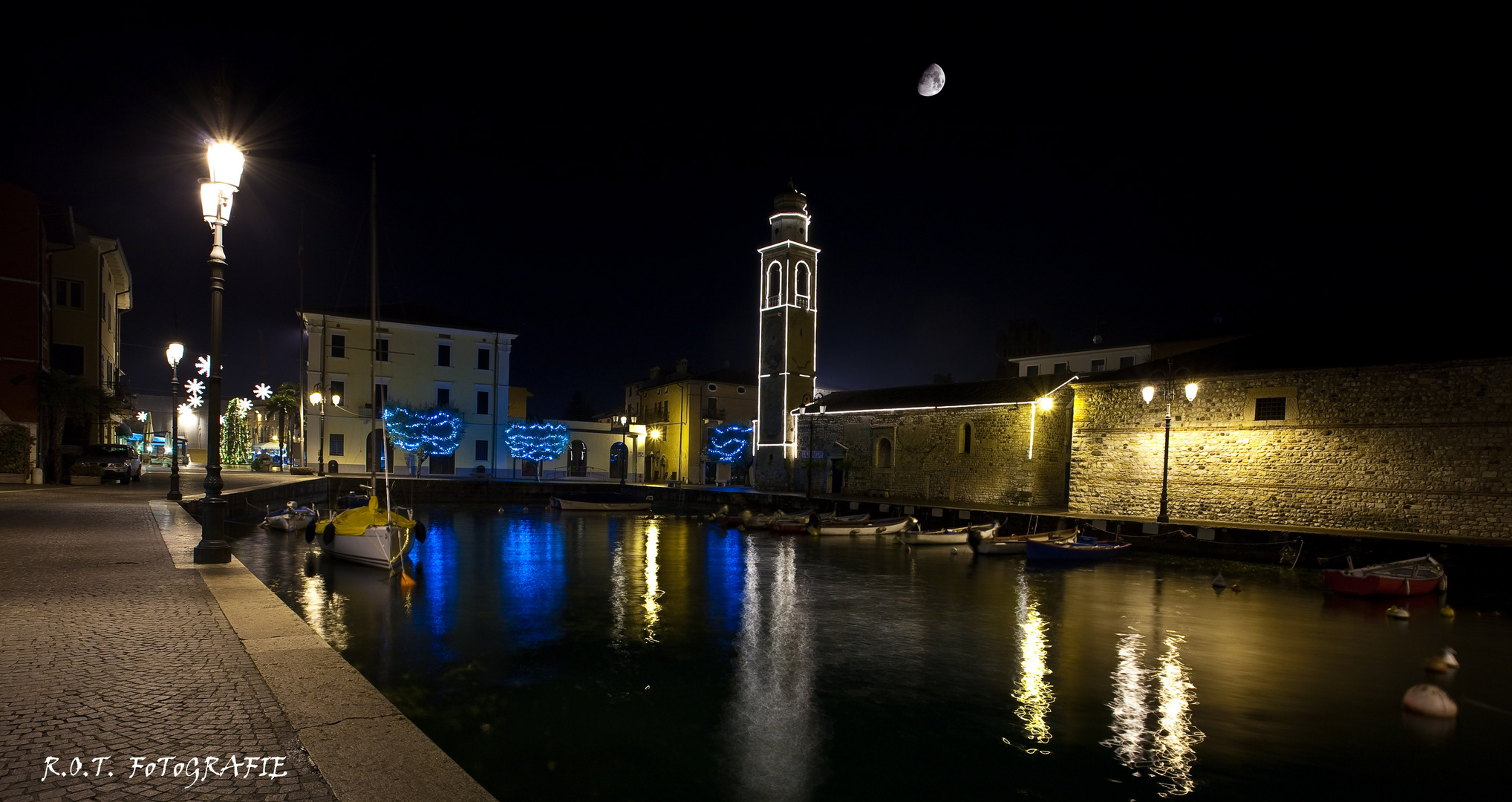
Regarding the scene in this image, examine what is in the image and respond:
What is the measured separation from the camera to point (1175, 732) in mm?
8156

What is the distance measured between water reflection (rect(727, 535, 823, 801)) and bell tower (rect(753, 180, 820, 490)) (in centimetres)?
3127

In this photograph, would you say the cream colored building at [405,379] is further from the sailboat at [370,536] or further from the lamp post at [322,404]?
the sailboat at [370,536]

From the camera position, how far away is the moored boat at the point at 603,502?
3838 cm

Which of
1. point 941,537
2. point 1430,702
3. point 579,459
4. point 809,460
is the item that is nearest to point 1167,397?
point 941,537

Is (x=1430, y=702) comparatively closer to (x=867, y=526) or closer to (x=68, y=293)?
(x=867, y=526)

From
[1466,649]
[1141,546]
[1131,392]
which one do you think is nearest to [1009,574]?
[1141,546]

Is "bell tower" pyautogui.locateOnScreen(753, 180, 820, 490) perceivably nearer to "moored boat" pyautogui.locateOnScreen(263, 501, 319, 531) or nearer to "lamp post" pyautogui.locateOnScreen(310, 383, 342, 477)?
"lamp post" pyautogui.locateOnScreen(310, 383, 342, 477)

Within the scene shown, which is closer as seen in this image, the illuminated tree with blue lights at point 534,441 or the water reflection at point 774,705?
the water reflection at point 774,705

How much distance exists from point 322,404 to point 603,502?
56.6ft

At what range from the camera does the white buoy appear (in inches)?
349

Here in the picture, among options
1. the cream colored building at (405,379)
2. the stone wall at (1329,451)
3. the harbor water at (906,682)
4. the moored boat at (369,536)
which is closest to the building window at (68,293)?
the cream colored building at (405,379)

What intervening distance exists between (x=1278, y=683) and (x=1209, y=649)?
1908 millimetres

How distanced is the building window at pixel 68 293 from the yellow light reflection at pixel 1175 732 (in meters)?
36.4

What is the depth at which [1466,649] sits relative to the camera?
40.6 feet
